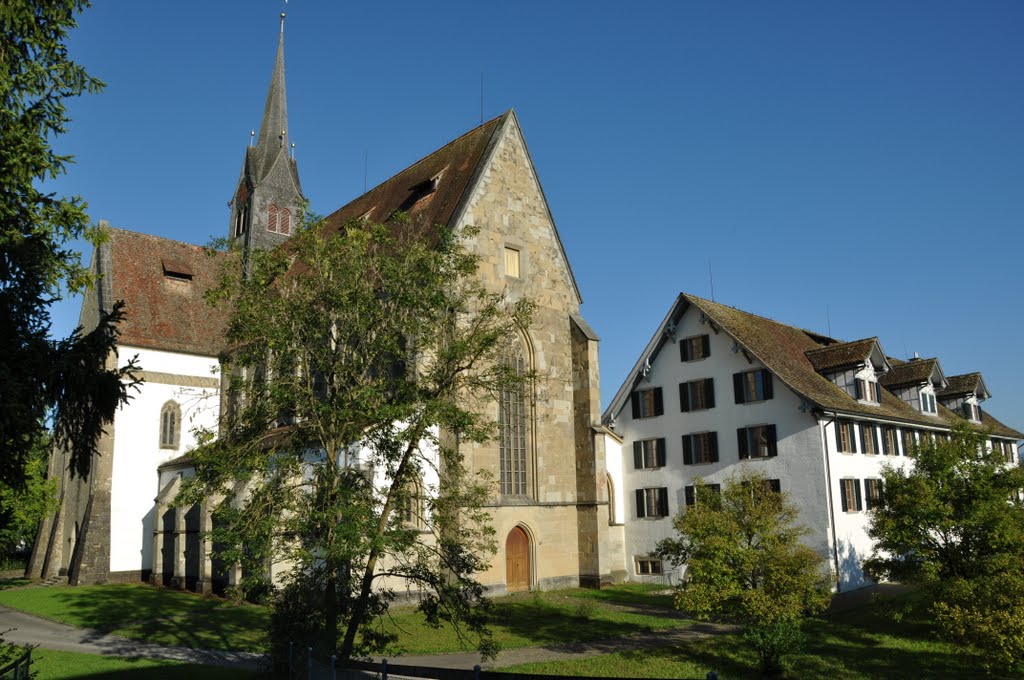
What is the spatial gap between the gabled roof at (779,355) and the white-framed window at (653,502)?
155 inches

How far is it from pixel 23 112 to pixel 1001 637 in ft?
62.6

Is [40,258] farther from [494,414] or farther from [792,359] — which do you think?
[792,359]

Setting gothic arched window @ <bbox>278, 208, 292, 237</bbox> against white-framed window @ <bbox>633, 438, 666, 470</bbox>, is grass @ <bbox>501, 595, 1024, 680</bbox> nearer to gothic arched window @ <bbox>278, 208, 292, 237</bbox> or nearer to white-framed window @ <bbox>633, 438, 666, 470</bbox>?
white-framed window @ <bbox>633, 438, 666, 470</bbox>

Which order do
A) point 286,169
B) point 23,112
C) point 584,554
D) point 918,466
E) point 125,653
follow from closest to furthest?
point 23,112 → point 125,653 → point 918,466 → point 584,554 → point 286,169

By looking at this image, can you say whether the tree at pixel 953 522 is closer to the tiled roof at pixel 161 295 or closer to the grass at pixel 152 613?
the grass at pixel 152 613

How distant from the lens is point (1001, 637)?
14406mm

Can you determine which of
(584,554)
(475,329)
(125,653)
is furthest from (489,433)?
(584,554)

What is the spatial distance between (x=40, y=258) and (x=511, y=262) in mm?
19447

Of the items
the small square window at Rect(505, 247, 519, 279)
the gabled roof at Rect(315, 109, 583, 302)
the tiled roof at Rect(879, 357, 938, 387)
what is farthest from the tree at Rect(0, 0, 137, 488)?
the tiled roof at Rect(879, 357, 938, 387)

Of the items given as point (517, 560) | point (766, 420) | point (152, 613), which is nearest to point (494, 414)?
point (517, 560)

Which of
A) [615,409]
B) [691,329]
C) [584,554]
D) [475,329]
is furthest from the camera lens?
[615,409]

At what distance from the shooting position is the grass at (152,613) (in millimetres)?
20781

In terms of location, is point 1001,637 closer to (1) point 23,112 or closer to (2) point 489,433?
(2) point 489,433

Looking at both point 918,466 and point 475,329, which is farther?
point 918,466
